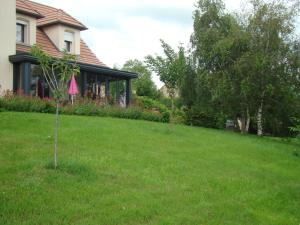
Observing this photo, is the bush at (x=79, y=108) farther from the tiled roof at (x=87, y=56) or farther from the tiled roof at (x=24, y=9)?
the tiled roof at (x=24, y=9)

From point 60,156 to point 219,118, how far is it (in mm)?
20396

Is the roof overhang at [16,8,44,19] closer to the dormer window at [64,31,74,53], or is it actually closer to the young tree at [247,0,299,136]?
the dormer window at [64,31,74,53]

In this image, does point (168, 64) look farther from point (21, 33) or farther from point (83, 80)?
point (21, 33)

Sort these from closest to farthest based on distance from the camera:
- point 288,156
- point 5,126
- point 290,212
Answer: point 290,212
point 5,126
point 288,156

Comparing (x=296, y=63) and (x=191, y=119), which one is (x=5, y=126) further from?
(x=296, y=63)

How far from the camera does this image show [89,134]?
1435 cm

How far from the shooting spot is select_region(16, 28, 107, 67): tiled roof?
26306 mm

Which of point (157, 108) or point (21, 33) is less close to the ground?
point (21, 33)

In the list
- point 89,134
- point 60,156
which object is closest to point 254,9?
point 89,134

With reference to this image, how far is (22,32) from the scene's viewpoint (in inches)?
1041

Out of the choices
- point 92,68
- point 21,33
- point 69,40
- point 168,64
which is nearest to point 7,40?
point 21,33

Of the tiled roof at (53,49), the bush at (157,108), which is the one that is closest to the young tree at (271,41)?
the bush at (157,108)

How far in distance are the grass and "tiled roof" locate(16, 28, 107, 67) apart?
493 inches

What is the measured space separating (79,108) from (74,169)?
13.1 m
